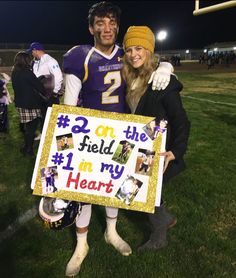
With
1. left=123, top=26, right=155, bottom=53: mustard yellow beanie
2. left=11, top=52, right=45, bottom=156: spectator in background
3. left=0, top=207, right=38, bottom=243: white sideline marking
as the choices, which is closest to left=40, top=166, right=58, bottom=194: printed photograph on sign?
left=123, top=26, right=155, bottom=53: mustard yellow beanie

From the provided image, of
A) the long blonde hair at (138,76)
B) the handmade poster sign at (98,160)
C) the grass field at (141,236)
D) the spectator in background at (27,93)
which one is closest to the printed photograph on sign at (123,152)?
the handmade poster sign at (98,160)

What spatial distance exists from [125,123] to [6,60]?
134 feet

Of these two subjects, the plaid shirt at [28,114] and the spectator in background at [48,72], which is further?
the spectator in background at [48,72]

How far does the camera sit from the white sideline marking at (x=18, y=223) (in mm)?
3391

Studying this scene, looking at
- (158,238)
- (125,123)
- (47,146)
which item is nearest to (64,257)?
(158,238)

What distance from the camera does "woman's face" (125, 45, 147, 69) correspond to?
2.52 m

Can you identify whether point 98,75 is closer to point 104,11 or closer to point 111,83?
point 111,83

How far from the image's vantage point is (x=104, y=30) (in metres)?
2.60

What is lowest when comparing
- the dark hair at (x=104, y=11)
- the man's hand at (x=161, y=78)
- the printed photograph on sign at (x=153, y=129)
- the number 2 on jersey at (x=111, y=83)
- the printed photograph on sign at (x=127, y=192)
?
the printed photograph on sign at (x=127, y=192)

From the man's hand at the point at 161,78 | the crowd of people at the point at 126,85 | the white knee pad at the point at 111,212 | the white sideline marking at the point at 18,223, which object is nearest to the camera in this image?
the man's hand at the point at 161,78

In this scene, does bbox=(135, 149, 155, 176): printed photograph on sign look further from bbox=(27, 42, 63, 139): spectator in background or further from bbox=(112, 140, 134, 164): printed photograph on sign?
bbox=(27, 42, 63, 139): spectator in background

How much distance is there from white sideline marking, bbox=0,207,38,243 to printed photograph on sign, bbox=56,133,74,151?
145 cm

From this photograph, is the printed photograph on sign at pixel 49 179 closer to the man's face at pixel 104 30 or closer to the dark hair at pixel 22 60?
the man's face at pixel 104 30

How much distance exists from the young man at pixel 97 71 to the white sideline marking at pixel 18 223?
2.93ft
